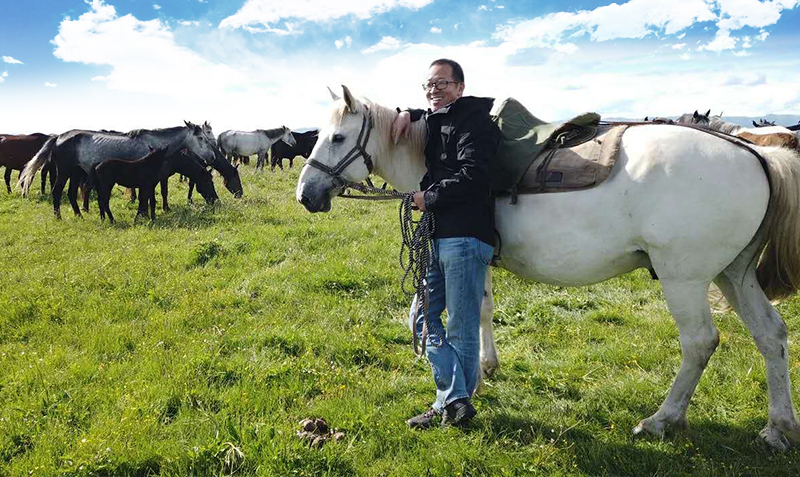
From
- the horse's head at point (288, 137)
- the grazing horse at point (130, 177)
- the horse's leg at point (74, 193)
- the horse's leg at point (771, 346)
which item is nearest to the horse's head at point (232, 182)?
the grazing horse at point (130, 177)

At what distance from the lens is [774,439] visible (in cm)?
344

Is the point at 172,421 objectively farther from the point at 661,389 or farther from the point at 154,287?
the point at 661,389

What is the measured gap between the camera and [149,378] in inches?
174

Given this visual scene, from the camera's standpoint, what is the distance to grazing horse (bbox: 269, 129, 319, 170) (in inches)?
1212

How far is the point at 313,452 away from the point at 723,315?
4905 millimetres

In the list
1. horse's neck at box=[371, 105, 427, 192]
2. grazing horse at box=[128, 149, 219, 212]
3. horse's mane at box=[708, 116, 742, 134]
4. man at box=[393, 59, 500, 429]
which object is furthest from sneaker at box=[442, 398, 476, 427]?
grazing horse at box=[128, 149, 219, 212]

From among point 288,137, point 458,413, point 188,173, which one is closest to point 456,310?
point 458,413

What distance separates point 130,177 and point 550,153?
11.8 metres

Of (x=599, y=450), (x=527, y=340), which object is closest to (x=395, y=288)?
(x=527, y=340)

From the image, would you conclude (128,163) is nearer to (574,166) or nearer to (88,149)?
(88,149)

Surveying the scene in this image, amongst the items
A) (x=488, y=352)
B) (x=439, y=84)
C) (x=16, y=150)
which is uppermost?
(x=16, y=150)

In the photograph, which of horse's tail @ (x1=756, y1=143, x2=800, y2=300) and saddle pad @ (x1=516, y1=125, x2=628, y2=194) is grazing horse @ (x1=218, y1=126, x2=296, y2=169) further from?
horse's tail @ (x1=756, y1=143, x2=800, y2=300)

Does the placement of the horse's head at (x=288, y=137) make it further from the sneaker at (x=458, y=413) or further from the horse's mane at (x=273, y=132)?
the sneaker at (x=458, y=413)

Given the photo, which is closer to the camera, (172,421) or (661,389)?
(172,421)
